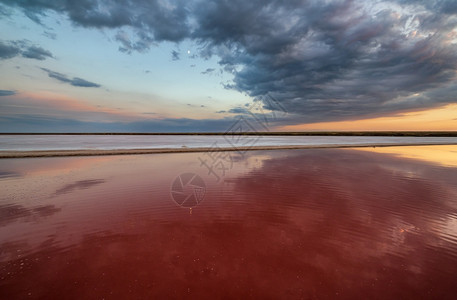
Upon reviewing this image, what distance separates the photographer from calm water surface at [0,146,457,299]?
14.1ft

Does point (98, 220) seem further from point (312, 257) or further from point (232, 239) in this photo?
point (312, 257)

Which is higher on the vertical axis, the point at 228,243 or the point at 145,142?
the point at 228,243

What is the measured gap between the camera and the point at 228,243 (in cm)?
595

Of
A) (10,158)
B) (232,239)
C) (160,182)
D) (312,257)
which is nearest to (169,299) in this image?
(232,239)

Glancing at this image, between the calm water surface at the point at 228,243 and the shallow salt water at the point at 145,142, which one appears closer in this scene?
the calm water surface at the point at 228,243

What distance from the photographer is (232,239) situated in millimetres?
6176

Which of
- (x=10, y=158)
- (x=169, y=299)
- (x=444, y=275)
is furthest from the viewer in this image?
(x=10, y=158)

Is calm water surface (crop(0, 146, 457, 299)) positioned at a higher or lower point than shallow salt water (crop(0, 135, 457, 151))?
higher

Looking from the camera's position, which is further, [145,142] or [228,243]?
[145,142]

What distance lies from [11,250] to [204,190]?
7462 mm

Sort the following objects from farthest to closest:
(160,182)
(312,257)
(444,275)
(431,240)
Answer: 1. (160,182)
2. (431,240)
3. (312,257)
4. (444,275)

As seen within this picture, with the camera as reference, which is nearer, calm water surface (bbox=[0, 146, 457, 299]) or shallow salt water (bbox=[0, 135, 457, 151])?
calm water surface (bbox=[0, 146, 457, 299])

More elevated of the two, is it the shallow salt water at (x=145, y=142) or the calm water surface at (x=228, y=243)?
the calm water surface at (x=228, y=243)

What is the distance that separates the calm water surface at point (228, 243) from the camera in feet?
14.1
